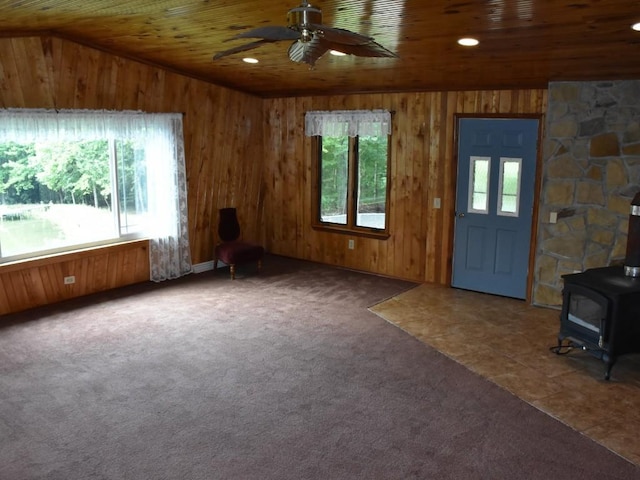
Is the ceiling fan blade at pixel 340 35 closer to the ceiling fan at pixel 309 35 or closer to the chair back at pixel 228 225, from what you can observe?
the ceiling fan at pixel 309 35

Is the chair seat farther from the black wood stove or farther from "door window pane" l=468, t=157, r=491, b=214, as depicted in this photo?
the black wood stove

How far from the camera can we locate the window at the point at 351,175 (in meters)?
6.76

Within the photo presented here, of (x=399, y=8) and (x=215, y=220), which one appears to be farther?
(x=215, y=220)

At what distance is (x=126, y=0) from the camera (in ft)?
12.6

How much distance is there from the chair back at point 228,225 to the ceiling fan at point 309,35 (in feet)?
14.1

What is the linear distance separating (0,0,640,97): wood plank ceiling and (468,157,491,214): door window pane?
0.80 metres

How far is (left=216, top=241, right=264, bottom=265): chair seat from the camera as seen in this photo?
22.0 feet

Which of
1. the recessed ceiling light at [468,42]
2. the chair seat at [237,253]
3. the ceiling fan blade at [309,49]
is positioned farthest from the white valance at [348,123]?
the ceiling fan blade at [309,49]

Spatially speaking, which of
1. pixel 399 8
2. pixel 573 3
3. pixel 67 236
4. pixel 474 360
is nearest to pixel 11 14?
pixel 67 236

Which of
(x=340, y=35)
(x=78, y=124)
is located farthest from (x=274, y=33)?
(x=78, y=124)

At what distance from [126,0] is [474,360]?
3698 millimetres

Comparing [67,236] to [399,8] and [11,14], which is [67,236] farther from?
[399,8]

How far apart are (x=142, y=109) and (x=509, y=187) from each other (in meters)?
4.08

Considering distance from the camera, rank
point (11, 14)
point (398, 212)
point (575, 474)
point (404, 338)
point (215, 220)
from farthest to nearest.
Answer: point (215, 220) < point (398, 212) < point (404, 338) < point (11, 14) < point (575, 474)
